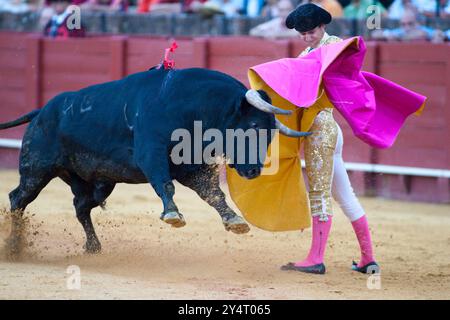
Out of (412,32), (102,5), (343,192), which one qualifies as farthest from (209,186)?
(102,5)

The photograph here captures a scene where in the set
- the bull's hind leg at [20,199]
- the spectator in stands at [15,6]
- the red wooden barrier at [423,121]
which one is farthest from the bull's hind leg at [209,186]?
the spectator in stands at [15,6]

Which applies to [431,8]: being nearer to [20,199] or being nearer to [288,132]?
[288,132]

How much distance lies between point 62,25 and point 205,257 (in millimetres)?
4960

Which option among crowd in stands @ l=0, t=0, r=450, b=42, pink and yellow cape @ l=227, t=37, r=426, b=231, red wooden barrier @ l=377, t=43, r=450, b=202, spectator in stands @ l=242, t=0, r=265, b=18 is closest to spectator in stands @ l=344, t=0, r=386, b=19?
crowd in stands @ l=0, t=0, r=450, b=42

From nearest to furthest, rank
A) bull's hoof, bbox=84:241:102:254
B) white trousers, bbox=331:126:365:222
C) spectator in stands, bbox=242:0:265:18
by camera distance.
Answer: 1. white trousers, bbox=331:126:365:222
2. bull's hoof, bbox=84:241:102:254
3. spectator in stands, bbox=242:0:265:18

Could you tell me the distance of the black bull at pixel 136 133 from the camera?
4598mm

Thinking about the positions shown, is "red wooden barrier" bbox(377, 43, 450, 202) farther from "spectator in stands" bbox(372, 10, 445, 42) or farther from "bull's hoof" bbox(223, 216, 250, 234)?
"bull's hoof" bbox(223, 216, 250, 234)

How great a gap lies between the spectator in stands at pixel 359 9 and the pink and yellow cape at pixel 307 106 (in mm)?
3428

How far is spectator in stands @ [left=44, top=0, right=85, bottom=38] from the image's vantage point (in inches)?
380

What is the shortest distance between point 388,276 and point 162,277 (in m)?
1.15

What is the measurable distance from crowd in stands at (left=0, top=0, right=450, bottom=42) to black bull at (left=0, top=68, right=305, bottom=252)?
3482 millimetres

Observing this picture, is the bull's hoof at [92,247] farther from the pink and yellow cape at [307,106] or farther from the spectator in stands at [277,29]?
the spectator in stands at [277,29]

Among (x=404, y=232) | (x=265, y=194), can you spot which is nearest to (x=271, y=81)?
(x=265, y=194)
